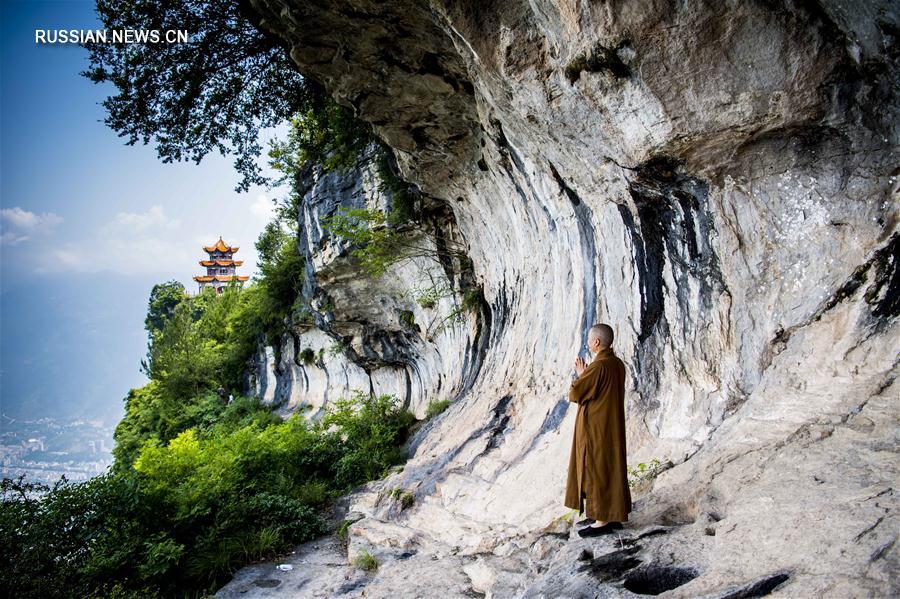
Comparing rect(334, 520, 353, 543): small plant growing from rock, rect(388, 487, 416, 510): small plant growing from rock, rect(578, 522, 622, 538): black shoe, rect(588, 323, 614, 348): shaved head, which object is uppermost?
rect(588, 323, 614, 348): shaved head

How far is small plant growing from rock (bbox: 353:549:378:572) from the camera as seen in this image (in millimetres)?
5230

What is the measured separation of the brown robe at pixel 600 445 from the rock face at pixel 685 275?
0.77 ft

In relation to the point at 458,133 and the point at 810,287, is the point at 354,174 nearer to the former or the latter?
the point at 458,133

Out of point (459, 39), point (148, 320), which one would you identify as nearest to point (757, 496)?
point (459, 39)

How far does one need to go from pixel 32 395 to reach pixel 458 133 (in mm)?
215295

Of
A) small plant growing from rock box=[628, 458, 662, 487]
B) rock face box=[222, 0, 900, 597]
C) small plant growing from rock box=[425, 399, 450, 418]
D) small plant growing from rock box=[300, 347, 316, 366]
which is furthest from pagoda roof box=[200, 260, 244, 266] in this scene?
small plant growing from rock box=[628, 458, 662, 487]

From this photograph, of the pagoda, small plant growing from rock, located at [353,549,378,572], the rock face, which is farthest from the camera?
the pagoda

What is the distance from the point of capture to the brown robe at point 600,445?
3.49 m

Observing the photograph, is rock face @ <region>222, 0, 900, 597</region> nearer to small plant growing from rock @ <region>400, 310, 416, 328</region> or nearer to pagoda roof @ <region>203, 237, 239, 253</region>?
small plant growing from rock @ <region>400, 310, 416, 328</region>

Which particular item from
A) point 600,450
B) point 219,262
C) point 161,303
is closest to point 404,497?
point 600,450

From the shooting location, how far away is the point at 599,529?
3.51 m

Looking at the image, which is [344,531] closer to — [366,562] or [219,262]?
[366,562]

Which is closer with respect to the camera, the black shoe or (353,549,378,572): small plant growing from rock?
the black shoe

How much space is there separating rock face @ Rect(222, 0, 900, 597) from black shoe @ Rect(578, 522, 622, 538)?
0.10 m
